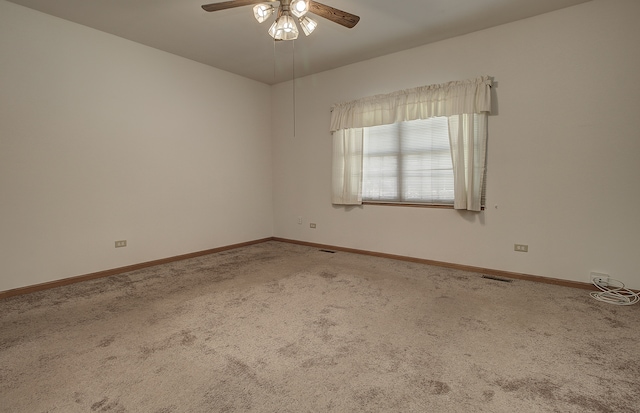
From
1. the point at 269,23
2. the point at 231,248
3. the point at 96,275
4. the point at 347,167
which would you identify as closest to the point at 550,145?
the point at 347,167

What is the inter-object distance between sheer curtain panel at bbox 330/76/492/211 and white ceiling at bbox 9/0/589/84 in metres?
0.65

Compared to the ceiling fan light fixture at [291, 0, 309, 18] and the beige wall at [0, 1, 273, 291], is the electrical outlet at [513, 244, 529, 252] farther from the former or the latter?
the beige wall at [0, 1, 273, 291]

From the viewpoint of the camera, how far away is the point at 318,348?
6.80ft

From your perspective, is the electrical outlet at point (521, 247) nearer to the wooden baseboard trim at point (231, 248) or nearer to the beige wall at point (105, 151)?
the wooden baseboard trim at point (231, 248)

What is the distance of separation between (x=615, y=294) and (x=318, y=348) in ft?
9.79

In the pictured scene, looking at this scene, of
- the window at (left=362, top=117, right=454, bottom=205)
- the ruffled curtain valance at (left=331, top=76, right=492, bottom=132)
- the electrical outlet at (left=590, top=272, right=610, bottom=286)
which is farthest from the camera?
the window at (left=362, top=117, right=454, bottom=205)

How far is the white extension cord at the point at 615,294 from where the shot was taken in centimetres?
283

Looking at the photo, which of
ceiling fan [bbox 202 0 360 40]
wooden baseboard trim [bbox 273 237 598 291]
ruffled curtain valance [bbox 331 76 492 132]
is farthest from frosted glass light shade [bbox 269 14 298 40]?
wooden baseboard trim [bbox 273 237 598 291]

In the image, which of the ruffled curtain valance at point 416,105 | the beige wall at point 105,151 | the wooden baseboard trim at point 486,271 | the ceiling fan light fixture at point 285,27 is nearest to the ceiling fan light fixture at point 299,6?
the ceiling fan light fixture at point 285,27

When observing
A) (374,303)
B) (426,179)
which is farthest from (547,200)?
(374,303)

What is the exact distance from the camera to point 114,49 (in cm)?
373

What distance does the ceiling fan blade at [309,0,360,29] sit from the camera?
2.36 meters

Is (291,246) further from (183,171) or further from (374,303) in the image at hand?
(374,303)

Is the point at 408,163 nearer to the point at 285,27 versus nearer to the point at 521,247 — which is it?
the point at 521,247
